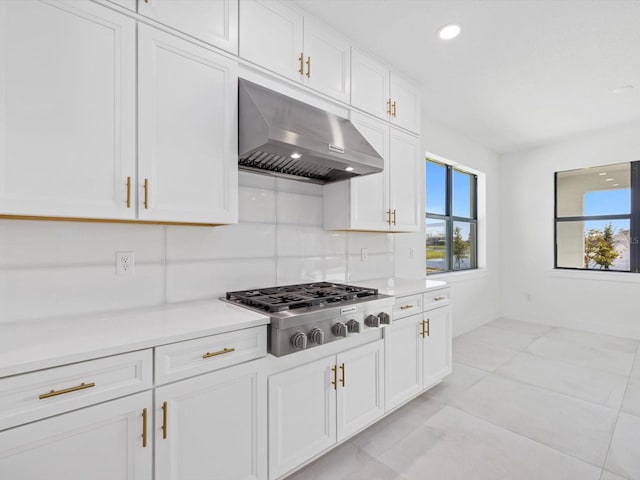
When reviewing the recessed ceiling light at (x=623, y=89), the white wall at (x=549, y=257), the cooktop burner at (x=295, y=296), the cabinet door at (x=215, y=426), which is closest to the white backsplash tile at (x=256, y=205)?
the cooktop burner at (x=295, y=296)

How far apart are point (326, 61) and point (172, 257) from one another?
1.60 metres

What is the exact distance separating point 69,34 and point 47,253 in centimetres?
92

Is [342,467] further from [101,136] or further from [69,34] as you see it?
[69,34]

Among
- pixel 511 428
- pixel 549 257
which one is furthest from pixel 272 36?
pixel 549 257

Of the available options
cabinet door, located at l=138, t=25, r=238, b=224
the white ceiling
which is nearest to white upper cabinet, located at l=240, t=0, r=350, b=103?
the white ceiling

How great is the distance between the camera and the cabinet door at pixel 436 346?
248 cm

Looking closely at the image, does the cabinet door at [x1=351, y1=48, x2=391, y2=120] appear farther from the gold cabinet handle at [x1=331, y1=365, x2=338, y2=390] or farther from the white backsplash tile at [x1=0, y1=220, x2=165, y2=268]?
Result: the gold cabinet handle at [x1=331, y1=365, x2=338, y2=390]

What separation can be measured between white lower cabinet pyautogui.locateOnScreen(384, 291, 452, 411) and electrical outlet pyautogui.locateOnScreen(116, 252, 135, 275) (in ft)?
5.15

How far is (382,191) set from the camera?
2.54 m

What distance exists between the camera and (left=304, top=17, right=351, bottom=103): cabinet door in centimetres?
201

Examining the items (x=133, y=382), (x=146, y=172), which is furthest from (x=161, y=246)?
(x=133, y=382)

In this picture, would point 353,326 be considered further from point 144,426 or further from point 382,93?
point 382,93

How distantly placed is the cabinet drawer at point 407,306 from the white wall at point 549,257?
11.8 feet

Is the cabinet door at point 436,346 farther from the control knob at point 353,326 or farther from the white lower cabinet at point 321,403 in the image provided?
the control knob at point 353,326
